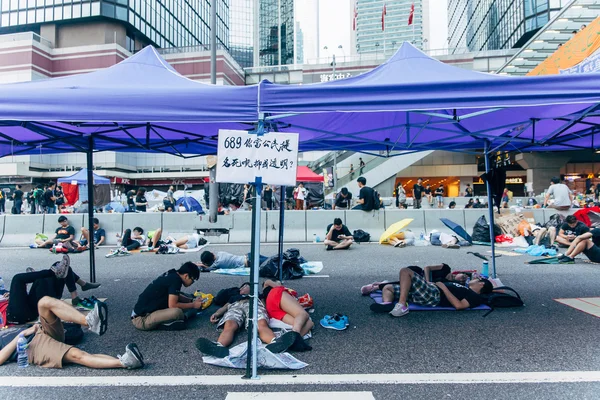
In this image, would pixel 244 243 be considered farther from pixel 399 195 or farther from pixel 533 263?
pixel 399 195

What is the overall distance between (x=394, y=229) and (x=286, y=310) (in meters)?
7.82

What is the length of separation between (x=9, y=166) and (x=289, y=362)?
4081cm

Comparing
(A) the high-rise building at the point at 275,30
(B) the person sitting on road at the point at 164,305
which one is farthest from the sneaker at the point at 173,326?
(A) the high-rise building at the point at 275,30

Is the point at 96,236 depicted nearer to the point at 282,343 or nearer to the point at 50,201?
the point at 50,201

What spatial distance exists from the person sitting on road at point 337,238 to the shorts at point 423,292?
5.55m

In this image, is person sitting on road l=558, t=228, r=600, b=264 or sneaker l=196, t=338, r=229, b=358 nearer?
sneaker l=196, t=338, r=229, b=358

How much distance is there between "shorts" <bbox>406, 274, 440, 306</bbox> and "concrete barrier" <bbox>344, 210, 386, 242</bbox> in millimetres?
7367

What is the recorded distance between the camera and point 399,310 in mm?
4930

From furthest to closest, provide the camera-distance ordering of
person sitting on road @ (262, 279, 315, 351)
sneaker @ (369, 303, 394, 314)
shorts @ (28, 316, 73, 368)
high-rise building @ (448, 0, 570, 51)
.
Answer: high-rise building @ (448, 0, 570, 51) < sneaker @ (369, 303, 394, 314) < person sitting on road @ (262, 279, 315, 351) < shorts @ (28, 316, 73, 368)

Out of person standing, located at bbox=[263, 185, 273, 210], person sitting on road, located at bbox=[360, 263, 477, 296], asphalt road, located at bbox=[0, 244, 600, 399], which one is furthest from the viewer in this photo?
person standing, located at bbox=[263, 185, 273, 210]

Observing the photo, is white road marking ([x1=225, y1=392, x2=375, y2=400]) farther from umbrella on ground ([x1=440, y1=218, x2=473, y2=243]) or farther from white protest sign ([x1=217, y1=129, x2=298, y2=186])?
umbrella on ground ([x1=440, y1=218, x2=473, y2=243])

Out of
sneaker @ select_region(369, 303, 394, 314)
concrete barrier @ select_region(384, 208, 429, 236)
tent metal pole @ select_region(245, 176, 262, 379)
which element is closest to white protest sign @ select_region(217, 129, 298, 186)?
tent metal pole @ select_region(245, 176, 262, 379)

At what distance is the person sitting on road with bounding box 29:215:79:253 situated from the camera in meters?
10.9

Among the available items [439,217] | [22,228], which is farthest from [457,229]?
[22,228]
